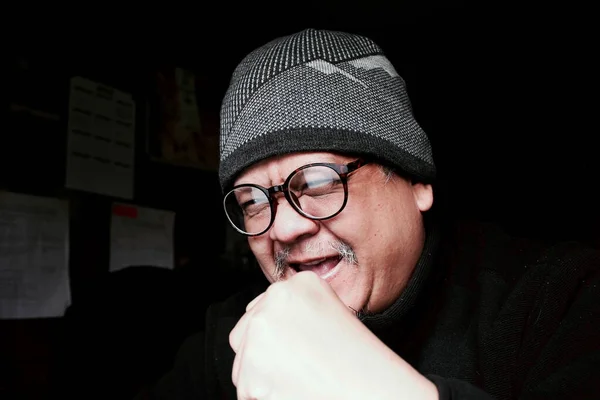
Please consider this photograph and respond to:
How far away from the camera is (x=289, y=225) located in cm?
107

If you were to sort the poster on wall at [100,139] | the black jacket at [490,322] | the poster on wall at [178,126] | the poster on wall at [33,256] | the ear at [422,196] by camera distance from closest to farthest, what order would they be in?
the black jacket at [490,322], the ear at [422,196], the poster on wall at [33,256], the poster on wall at [100,139], the poster on wall at [178,126]

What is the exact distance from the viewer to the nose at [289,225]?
42.1 inches

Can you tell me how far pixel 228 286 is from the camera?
2.00 meters

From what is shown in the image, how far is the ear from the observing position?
1235 mm

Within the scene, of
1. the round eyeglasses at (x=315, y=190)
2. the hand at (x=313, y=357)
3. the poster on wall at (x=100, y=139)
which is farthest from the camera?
the poster on wall at (x=100, y=139)

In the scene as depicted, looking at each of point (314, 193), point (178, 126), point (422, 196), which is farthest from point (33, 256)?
point (422, 196)

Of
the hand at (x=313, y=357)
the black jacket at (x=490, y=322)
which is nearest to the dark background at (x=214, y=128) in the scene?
the black jacket at (x=490, y=322)

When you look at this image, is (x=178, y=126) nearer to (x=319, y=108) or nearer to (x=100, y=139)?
(x=100, y=139)

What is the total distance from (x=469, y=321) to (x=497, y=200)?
144 centimetres

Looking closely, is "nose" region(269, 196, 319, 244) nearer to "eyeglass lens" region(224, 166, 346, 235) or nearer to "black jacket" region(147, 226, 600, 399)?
"eyeglass lens" region(224, 166, 346, 235)

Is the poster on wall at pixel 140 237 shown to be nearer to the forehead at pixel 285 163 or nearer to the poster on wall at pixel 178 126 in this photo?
the poster on wall at pixel 178 126

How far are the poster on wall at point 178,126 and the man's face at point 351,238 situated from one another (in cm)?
91

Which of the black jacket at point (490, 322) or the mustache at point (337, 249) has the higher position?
the mustache at point (337, 249)

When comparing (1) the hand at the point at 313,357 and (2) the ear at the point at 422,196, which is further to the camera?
(2) the ear at the point at 422,196
